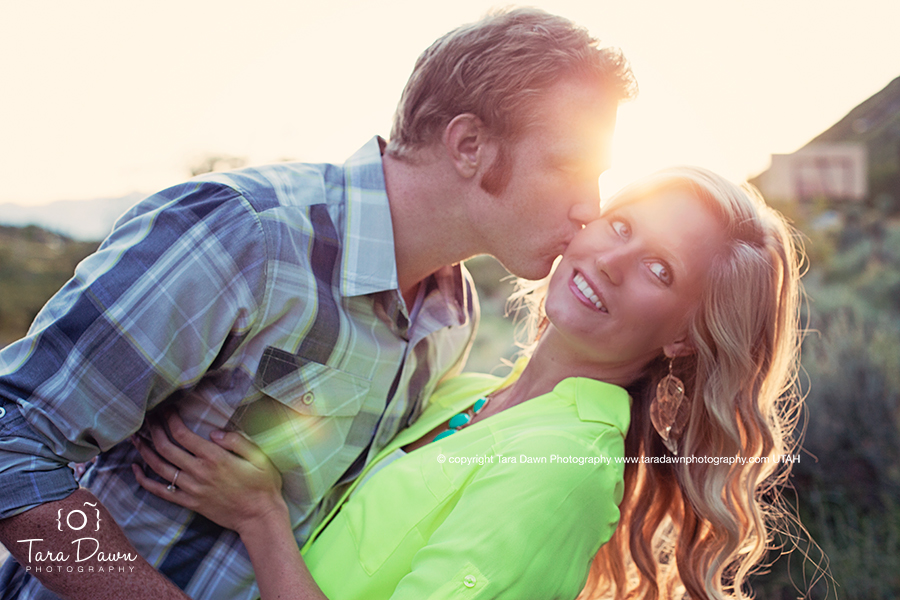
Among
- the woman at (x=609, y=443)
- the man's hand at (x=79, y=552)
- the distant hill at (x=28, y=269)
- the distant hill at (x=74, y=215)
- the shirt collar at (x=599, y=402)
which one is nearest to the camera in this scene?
the man's hand at (x=79, y=552)

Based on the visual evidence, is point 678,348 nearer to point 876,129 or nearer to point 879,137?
point 876,129

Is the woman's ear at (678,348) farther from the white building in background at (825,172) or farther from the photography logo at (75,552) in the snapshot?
the white building in background at (825,172)

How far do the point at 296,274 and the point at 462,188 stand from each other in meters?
0.80

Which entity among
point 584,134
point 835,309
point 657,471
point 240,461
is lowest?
point 835,309

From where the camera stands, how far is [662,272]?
6.91 feet

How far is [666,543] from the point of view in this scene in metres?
2.49

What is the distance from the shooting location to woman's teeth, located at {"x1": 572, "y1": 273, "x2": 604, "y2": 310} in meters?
2.11

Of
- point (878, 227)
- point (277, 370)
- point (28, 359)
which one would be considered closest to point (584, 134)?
point (277, 370)

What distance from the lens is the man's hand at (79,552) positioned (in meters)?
1.51

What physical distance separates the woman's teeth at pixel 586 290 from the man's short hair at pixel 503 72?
18.9 inches

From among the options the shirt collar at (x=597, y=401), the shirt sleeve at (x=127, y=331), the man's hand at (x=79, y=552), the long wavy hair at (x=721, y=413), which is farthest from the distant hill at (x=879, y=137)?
the man's hand at (x=79, y=552)

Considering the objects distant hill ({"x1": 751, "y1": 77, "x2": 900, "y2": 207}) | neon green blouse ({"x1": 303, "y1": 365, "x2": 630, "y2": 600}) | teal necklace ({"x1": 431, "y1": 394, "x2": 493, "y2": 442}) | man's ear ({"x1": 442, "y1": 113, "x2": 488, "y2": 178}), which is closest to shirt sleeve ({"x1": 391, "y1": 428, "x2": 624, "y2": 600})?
neon green blouse ({"x1": 303, "y1": 365, "x2": 630, "y2": 600})

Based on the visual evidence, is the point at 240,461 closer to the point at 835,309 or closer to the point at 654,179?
the point at 654,179

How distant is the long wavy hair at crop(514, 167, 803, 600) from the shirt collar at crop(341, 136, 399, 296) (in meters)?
0.89
